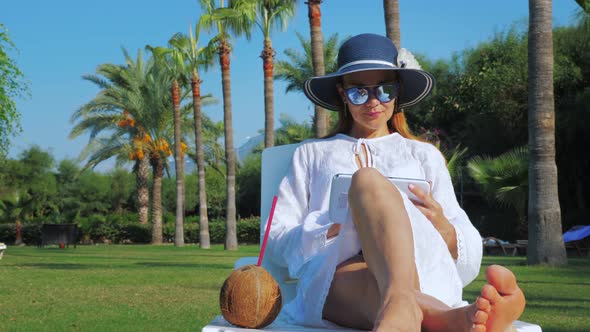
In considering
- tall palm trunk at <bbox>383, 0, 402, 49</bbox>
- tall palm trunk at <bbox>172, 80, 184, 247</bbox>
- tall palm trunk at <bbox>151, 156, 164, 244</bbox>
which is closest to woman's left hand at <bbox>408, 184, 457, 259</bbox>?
tall palm trunk at <bbox>383, 0, 402, 49</bbox>

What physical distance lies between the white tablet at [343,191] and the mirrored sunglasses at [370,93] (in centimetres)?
66


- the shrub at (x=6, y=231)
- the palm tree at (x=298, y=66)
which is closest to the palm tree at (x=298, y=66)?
the palm tree at (x=298, y=66)

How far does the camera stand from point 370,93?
372 cm

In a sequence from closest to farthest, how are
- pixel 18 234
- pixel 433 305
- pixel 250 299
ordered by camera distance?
pixel 433 305, pixel 250 299, pixel 18 234

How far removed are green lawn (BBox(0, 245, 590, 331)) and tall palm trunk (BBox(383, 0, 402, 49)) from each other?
3.34m

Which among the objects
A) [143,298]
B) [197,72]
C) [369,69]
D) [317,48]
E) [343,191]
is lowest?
[143,298]

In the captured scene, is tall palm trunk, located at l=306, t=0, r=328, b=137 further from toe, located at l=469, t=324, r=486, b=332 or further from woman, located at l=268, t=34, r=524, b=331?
toe, located at l=469, t=324, r=486, b=332

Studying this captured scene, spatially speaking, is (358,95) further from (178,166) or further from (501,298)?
(178,166)

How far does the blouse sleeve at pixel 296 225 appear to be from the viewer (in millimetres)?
3395

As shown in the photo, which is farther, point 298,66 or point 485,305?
point 298,66

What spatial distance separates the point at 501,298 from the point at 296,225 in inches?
52.8

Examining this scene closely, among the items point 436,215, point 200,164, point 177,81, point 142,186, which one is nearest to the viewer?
point 436,215

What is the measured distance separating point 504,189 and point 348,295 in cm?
1766

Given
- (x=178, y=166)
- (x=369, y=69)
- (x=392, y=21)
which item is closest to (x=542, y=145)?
(x=392, y=21)
